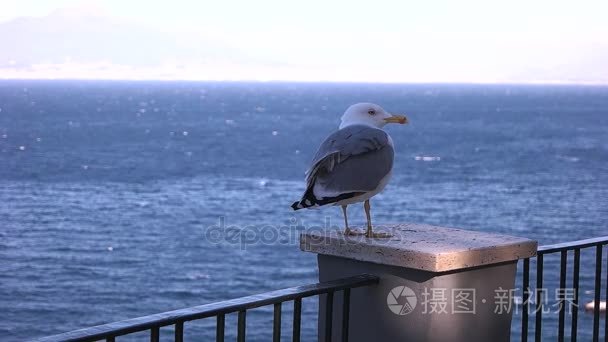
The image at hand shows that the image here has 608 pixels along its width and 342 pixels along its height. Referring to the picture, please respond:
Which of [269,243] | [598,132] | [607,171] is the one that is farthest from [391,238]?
[598,132]

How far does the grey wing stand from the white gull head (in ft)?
0.42

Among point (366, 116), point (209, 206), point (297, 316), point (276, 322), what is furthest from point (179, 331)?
point (209, 206)

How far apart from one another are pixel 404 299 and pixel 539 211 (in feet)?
236

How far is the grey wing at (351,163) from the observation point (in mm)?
4234

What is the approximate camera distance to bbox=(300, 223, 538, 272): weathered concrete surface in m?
3.88

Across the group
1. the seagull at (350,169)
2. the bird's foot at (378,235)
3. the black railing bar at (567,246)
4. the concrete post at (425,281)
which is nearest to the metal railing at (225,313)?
the concrete post at (425,281)

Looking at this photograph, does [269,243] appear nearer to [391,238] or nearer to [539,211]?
[539,211]

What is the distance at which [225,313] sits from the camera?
133 inches

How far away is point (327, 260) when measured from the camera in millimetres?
4258

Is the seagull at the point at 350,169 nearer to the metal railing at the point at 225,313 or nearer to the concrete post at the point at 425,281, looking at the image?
the concrete post at the point at 425,281

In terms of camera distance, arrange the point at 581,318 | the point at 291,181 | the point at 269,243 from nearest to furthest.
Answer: the point at 581,318 → the point at 269,243 → the point at 291,181

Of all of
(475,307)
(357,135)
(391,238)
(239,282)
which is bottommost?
(239,282)

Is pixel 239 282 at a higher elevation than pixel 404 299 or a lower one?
lower

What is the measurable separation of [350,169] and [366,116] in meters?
0.36
